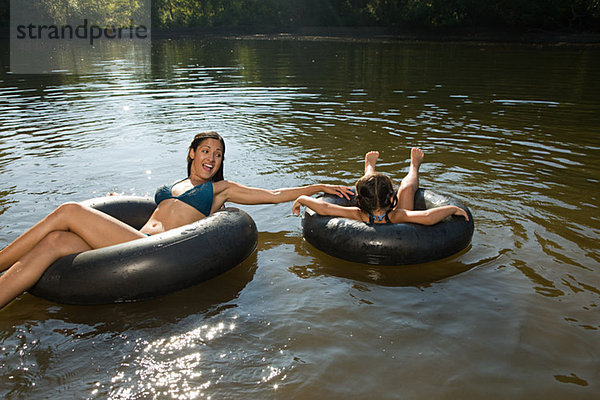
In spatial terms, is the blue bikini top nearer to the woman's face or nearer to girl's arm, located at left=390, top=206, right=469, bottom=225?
the woman's face

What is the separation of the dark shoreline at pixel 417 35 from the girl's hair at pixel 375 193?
1361 inches

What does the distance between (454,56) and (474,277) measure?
23.3 m

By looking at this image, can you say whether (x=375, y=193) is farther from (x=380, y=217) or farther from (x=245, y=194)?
(x=245, y=194)

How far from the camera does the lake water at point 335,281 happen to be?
10.6 feet

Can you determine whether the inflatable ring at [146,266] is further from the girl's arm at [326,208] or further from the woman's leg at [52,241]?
the girl's arm at [326,208]

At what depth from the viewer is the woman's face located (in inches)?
191

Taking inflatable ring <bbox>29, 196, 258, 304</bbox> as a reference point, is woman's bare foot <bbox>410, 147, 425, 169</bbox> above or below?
above

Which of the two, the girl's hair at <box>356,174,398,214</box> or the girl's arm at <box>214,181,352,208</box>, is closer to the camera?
the girl's hair at <box>356,174,398,214</box>

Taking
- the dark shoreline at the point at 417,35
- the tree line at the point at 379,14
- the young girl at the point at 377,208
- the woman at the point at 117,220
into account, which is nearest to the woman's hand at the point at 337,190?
the woman at the point at 117,220

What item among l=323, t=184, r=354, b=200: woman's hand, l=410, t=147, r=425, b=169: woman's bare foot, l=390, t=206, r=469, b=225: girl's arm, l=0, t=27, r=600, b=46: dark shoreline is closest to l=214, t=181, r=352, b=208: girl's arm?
l=323, t=184, r=354, b=200: woman's hand

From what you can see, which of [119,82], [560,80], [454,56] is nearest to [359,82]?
[560,80]

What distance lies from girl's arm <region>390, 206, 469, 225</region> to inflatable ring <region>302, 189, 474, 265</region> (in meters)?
0.05

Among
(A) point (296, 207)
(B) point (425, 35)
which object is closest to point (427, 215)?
(A) point (296, 207)

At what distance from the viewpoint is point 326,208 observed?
16.8 feet
